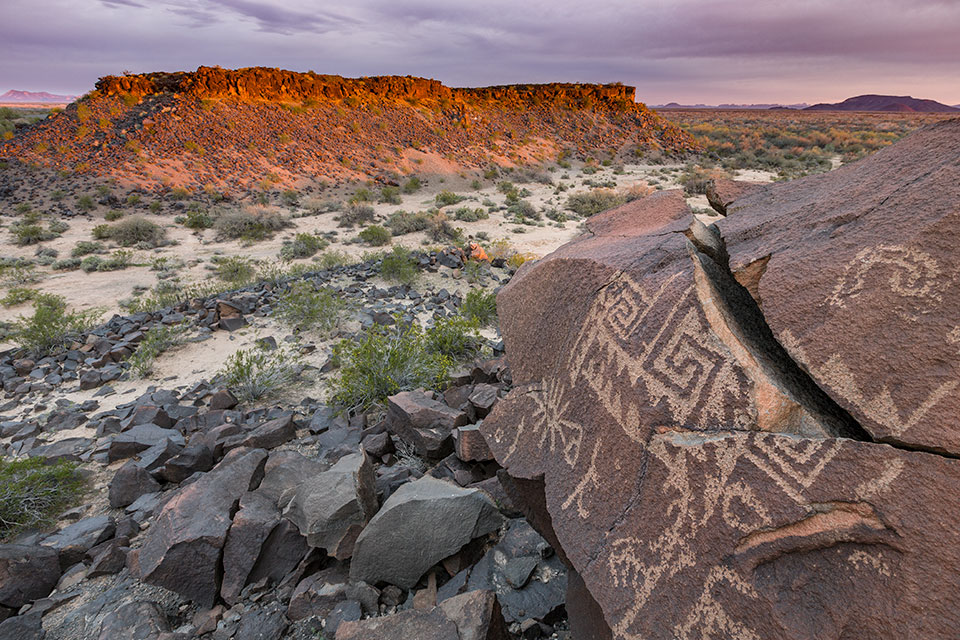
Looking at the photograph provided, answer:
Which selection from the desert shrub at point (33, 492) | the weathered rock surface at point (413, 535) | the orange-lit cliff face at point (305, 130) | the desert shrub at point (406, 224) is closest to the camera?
the weathered rock surface at point (413, 535)

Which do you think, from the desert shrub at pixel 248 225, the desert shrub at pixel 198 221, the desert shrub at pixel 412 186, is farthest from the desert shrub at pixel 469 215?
the desert shrub at pixel 198 221

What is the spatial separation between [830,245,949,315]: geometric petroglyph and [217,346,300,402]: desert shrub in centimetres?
540

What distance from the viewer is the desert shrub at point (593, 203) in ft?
54.7

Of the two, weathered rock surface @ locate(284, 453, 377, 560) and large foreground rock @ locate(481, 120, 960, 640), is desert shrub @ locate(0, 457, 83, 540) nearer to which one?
weathered rock surface @ locate(284, 453, 377, 560)

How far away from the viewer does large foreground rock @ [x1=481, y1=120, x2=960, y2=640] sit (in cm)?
141

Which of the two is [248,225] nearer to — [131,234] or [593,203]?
[131,234]

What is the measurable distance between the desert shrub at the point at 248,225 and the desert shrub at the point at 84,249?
2.88m

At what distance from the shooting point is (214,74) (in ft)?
82.7

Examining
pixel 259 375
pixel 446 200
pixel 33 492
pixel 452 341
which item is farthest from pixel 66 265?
pixel 446 200

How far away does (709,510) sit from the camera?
1680mm

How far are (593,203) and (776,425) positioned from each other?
1641 centimetres

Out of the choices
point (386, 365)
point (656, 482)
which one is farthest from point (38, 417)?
point (656, 482)

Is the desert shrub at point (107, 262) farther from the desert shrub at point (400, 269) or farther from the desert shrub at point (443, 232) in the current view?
the desert shrub at point (443, 232)

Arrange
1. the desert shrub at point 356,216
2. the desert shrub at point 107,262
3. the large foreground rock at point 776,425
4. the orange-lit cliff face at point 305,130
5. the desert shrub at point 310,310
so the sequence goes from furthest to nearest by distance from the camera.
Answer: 1. the orange-lit cliff face at point 305,130
2. the desert shrub at point 356,216
3. the desert shrub at point 107,262
4. the desert shrub at point 310,310
5. the large foreground rock at point 776,425
